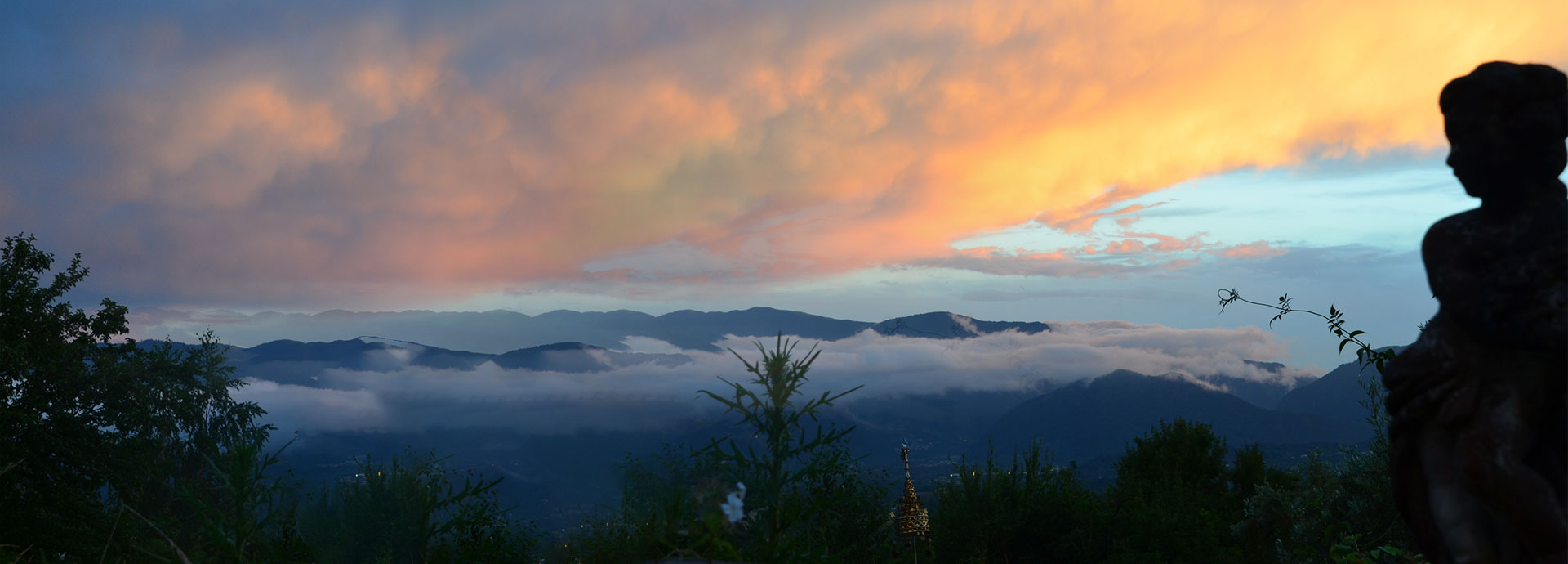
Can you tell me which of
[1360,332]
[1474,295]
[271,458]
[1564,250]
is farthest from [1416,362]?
[271,458]

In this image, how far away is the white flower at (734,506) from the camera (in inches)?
173

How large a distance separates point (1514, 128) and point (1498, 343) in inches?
38.7

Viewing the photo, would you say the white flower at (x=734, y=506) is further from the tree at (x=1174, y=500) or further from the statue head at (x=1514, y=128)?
the tree at (x=1174, y=500)

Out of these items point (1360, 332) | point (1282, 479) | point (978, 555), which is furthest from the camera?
point (1282, 479)

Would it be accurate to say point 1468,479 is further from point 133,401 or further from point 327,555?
point 133,401

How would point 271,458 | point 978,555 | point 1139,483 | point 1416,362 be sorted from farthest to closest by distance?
point 1139,483
point 978,555
point 271,458
point 1416,362

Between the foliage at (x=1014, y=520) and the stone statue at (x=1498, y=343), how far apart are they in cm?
2692

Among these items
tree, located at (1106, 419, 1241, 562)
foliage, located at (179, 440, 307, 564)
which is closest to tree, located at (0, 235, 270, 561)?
foliage, located at (179, 440, 307, 564)

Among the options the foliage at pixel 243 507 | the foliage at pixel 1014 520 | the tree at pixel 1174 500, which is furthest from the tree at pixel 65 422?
the tree at pixel 1174 500

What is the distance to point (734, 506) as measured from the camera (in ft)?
14.4

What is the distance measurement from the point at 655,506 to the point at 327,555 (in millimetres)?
2380

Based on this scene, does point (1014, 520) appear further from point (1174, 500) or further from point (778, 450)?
point (778, 450)

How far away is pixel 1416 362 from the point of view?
4.36 metres

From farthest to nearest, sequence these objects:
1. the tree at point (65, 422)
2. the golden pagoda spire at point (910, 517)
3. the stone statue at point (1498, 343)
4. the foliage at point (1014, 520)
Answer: the foliage at point (1014, 520)
the golden pagoda spire at point (910, 517)
the tree at point (65, 422)
the stone statue at point (1498, 343)
